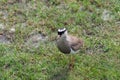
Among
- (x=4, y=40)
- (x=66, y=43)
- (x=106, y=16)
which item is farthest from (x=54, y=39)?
(x=106, y=16)

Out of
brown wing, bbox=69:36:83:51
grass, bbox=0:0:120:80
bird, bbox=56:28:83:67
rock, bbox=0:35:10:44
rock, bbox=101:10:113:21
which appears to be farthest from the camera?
rock, bbox=101:10:113:21

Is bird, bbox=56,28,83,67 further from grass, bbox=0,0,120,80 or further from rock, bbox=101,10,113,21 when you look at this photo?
rock, bbox=101,10,113,21

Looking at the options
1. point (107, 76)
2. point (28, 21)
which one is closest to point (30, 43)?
point (28, 21)

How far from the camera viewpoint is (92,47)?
26.8 feet

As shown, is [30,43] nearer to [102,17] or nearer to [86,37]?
[86,37]

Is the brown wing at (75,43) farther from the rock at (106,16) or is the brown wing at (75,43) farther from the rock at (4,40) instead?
the rock at (106,16)

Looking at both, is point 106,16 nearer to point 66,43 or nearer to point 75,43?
point 75,43

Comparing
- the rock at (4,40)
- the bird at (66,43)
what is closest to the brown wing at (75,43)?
the bird at (66,43)

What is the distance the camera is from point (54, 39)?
8.33 meters

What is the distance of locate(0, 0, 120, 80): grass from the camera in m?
7.52

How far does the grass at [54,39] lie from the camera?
7516 millimetres

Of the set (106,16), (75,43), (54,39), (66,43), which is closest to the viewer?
(66,43)

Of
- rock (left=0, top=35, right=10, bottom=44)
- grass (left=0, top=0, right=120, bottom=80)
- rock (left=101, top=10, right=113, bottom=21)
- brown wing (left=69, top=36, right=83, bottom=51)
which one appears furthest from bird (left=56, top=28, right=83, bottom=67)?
rock (left=101, top=10, right=113, bottom=21)

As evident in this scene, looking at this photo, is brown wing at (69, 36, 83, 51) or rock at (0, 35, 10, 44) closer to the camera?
brown wing at (69, 36, 83, 51)
